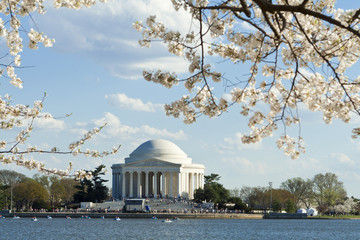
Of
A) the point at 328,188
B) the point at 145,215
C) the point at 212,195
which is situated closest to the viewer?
the point at 145,215

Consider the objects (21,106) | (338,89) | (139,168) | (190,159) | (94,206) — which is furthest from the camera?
(190,159)

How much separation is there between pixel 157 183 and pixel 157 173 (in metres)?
3.73

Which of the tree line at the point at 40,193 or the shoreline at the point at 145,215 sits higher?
the tree line at the point at 40,193

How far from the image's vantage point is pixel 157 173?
17362cm

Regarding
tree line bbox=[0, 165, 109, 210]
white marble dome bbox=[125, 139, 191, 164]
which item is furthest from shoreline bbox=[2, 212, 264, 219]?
white marble dome bbox=[125, 139, 191, 164]

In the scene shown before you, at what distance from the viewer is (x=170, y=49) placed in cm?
1448

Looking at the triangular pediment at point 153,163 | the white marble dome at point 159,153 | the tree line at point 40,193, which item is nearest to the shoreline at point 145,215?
the tree line at point 40,193

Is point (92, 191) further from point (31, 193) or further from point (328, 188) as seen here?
point (328, 188)

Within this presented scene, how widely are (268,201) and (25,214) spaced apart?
68568mm

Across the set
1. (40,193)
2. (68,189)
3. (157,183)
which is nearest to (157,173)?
(157,183)

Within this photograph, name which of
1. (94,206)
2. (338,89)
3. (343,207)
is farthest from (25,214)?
(338,89)

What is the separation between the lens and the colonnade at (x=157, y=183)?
168062mm

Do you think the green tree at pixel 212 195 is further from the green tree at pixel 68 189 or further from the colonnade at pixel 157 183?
the green tree at pixel 68 189

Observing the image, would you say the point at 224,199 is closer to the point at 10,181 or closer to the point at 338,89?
the point at 10,181
